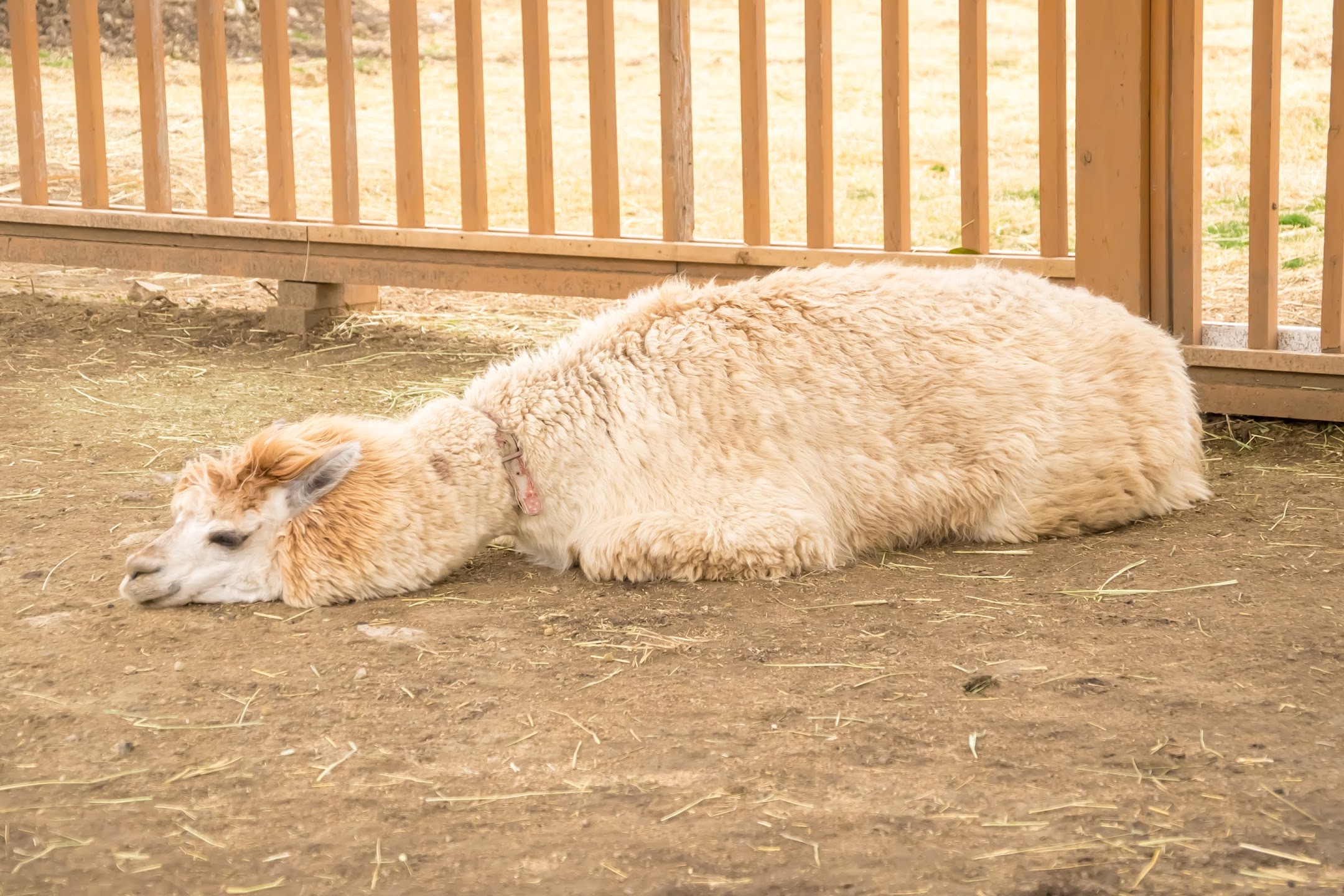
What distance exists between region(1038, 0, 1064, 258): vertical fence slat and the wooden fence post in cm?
13

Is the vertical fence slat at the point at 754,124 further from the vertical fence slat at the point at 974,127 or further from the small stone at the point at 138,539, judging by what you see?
the small stone at the point at 138,539

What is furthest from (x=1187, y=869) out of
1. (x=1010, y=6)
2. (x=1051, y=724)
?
(x=1010, y=6)

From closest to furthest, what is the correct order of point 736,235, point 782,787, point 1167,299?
point 782,787 → point 1167,299 → point 736,235

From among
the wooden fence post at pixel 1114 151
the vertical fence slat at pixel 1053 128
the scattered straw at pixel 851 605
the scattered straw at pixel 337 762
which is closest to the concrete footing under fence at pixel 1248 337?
the wooden fence post at pixel 1114 151

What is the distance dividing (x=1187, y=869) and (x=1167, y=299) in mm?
3902

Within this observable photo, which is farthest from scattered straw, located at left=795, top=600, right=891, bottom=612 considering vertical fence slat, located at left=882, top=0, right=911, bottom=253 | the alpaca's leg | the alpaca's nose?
vertical fence slat, located at left=882, top=0, right=911, bottom=253

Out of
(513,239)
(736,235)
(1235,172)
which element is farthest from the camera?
(1235,172)

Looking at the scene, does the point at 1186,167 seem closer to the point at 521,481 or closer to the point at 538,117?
the point at 521,481

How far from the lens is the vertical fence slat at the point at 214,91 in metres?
8.30

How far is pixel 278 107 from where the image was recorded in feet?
26.8

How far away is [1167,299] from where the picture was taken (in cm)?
615

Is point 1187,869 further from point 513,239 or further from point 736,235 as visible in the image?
point 736,235

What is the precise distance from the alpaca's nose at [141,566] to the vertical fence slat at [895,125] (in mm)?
3651

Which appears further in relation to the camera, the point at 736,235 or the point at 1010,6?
the point at 1010,6
